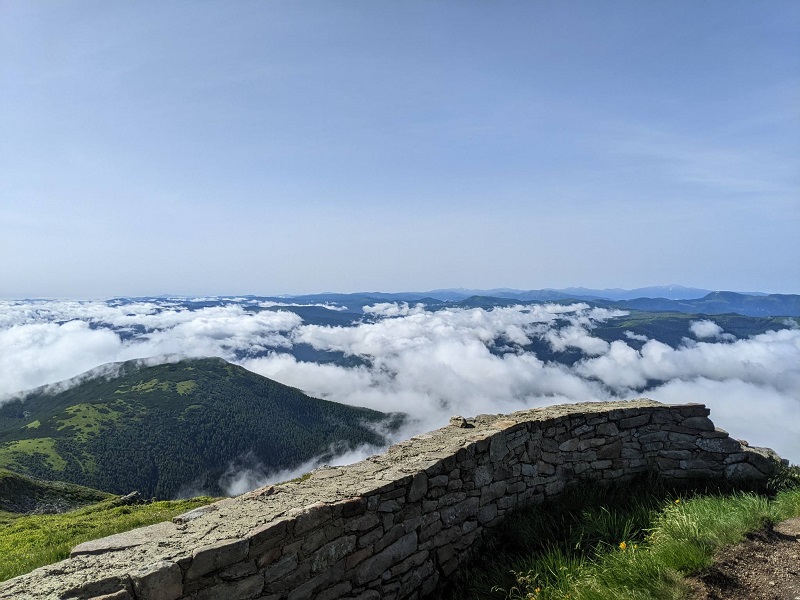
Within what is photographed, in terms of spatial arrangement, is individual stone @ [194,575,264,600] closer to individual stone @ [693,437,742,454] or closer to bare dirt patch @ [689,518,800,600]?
bare dirt patch @ [689,518,800,600]

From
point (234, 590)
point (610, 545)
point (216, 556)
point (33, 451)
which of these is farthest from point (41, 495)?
point (33, 451)

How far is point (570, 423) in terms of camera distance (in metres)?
8.78

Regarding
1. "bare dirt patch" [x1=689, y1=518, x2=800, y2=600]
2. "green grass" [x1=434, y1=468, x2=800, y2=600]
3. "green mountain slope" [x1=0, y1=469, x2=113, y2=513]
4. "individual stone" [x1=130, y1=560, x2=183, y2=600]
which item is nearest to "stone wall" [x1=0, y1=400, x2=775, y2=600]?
"individual stone" [x1=130, y1=560, x2=183, y2=600]

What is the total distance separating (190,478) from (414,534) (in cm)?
19444

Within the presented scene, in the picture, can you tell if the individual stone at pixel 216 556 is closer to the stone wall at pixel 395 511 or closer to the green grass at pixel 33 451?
the stone wall at pixel 395 511

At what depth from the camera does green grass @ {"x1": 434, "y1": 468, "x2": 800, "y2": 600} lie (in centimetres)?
520

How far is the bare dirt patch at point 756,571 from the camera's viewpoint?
4.78 m

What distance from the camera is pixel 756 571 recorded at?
517cm

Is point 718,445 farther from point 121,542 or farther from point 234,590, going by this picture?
point 121,542

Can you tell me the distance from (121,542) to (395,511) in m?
3.36

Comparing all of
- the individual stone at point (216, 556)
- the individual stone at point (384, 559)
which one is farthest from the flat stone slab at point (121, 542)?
the individual stone at point (384, 559)

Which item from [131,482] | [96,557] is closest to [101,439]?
[131,482]

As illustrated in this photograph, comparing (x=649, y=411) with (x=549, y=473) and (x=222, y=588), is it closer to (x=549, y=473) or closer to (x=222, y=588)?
(x=549, y=473)

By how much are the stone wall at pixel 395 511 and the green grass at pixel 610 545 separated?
520 mm
